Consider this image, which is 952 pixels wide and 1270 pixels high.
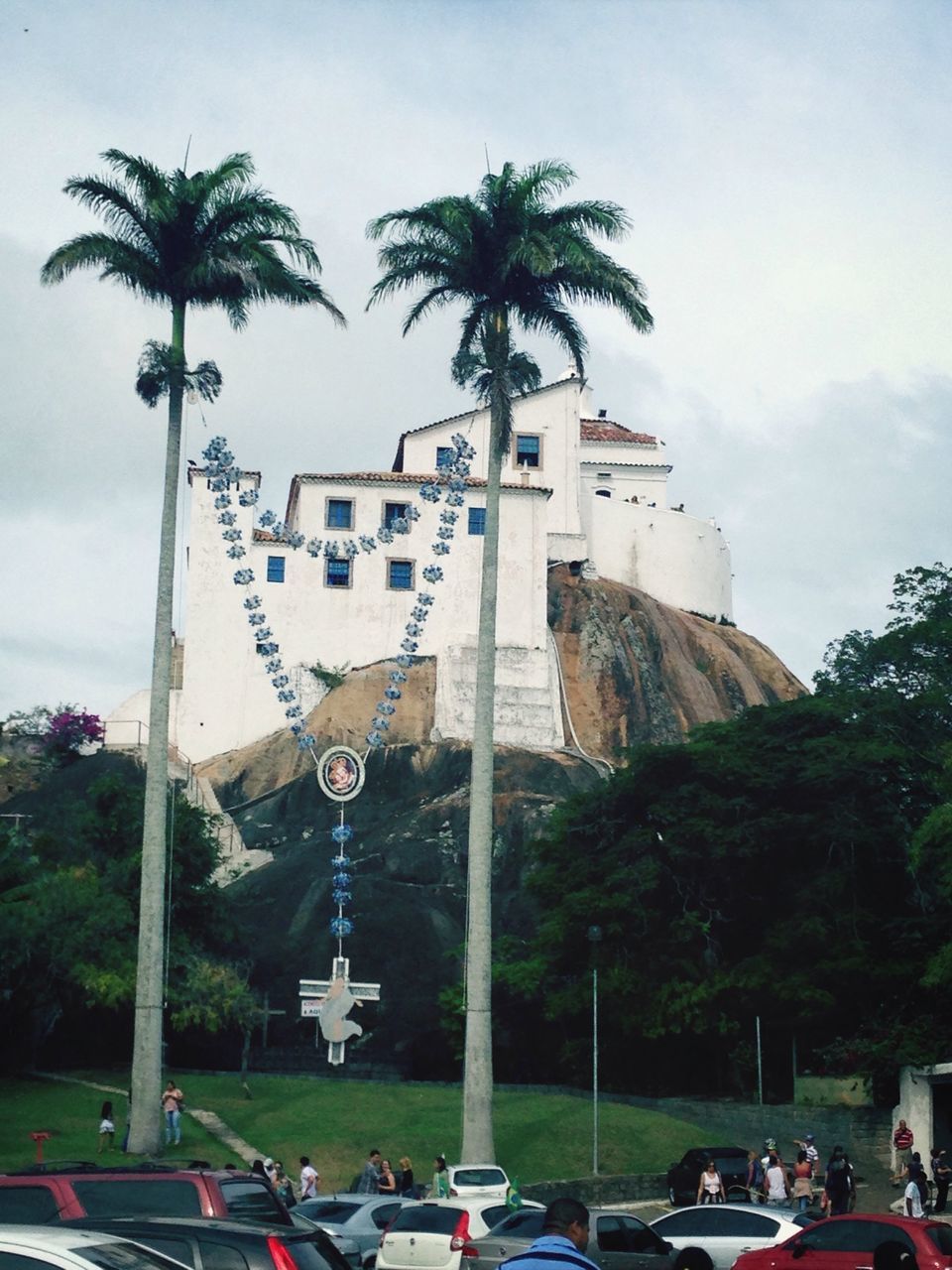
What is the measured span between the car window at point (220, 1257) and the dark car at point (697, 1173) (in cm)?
2524

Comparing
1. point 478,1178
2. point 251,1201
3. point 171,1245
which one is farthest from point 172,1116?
point 171,1245

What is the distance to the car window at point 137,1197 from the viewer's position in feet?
50.7

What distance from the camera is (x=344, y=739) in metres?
74.0

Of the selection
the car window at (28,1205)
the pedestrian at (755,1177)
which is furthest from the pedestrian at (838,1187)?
the car window at (28,1205)

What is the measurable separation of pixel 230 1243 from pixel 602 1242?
10451mm

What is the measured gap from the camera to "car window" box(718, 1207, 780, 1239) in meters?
24.0

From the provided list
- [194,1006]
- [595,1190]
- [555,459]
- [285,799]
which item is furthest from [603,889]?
[555,459]

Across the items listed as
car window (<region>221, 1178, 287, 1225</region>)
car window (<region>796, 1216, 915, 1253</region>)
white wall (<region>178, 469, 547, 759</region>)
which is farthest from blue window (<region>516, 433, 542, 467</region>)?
car window (<region>221, 1178, 287, 1225</region>)

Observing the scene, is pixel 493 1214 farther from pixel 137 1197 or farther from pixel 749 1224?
pixel 137 1197

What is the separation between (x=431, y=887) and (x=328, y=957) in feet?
21.5

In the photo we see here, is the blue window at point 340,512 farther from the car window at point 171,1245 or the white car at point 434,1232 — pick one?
the car window at point 171,1245

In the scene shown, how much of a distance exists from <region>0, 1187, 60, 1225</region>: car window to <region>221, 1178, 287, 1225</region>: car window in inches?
59.9

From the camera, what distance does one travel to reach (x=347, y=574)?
77750 mm

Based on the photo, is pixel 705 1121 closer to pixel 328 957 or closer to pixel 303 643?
pixel 328 957
